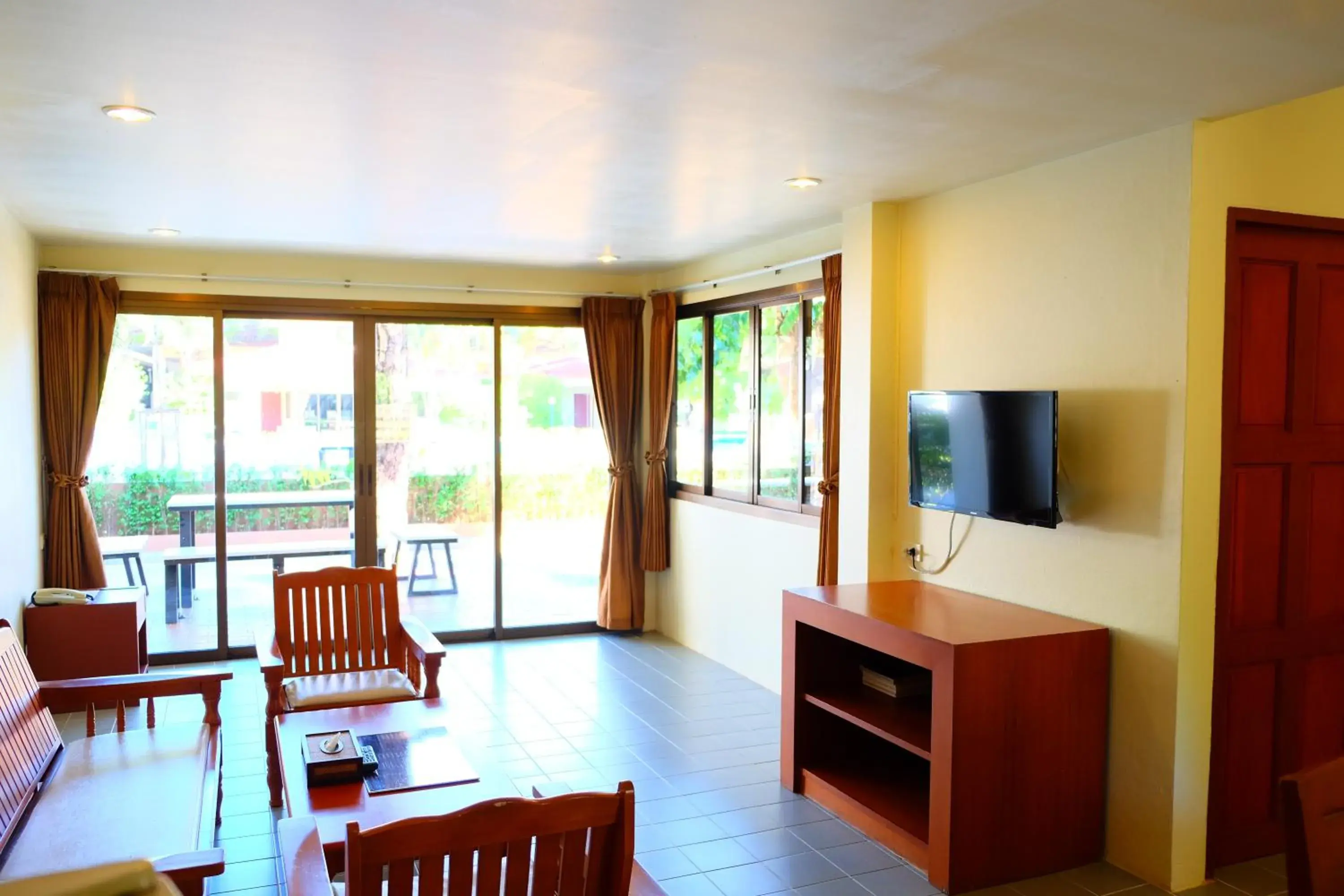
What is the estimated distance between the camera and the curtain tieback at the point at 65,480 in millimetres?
5453

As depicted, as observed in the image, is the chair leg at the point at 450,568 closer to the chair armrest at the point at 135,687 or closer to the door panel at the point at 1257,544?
the chair armrest at the point at 135,687

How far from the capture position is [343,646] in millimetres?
4293

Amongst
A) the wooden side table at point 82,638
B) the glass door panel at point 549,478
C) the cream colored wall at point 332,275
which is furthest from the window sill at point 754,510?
the wooden side table at point 82,638

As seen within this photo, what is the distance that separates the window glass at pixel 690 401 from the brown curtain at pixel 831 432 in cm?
158

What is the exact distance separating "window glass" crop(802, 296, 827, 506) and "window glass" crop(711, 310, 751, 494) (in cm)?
63

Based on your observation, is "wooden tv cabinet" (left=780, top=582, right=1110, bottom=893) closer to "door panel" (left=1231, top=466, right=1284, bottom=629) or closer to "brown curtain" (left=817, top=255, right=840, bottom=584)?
"door panel" (left=1231, top=466, right=1284, bottom=629)

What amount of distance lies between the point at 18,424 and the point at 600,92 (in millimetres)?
3727

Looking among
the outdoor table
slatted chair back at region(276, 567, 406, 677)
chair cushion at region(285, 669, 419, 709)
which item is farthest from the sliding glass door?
chair cushion at region(285, 669, 419, 709)

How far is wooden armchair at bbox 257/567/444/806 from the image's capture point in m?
3.84

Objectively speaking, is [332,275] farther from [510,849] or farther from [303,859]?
[510,849]

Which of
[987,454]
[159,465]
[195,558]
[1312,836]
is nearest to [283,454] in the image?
[159,465]

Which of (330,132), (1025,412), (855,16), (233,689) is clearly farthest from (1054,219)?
(233,689)

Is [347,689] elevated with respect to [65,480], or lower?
lower

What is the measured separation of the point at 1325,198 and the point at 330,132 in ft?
10.8
